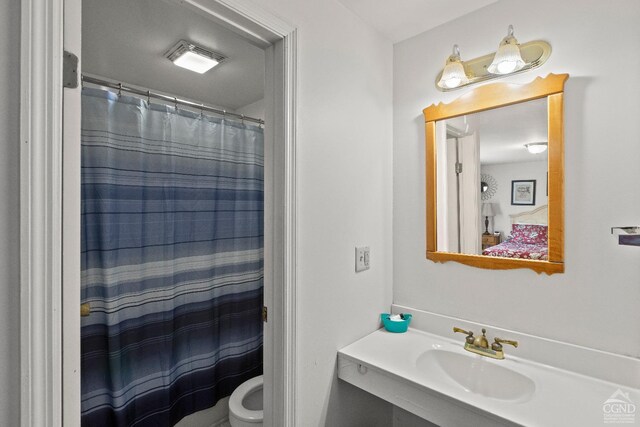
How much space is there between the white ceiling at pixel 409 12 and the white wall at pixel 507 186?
71cm

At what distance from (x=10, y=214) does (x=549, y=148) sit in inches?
64.8

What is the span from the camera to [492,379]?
1258 mm

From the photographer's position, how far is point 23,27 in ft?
2.12

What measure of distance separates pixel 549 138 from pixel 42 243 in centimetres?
161

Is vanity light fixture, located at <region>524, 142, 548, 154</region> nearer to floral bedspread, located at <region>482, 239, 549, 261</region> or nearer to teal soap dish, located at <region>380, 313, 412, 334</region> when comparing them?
floral bedspread, located at <region>482, 239, 549, 261</region>

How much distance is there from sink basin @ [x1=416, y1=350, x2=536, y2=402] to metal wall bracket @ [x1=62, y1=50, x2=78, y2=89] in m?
1.42

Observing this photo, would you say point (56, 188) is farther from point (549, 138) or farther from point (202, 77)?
point (202, 77)

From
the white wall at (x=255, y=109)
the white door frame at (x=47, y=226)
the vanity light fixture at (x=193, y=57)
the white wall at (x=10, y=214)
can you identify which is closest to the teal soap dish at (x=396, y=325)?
the white door frame at (x=47, y=226)

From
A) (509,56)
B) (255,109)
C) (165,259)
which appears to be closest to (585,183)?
(509,56)

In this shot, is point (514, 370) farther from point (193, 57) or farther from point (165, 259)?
point (193, 57)

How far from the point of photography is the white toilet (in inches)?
62.8

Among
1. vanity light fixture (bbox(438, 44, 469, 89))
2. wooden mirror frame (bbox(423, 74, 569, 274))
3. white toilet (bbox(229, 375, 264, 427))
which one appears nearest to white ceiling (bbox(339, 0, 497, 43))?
vanity light fixture (bbox(438, 44, 469, 89))

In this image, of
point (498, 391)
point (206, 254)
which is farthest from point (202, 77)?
point (498, 391)

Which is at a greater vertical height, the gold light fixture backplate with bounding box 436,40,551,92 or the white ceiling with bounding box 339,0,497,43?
the white ceiling with bounding box 339,0,497,43
